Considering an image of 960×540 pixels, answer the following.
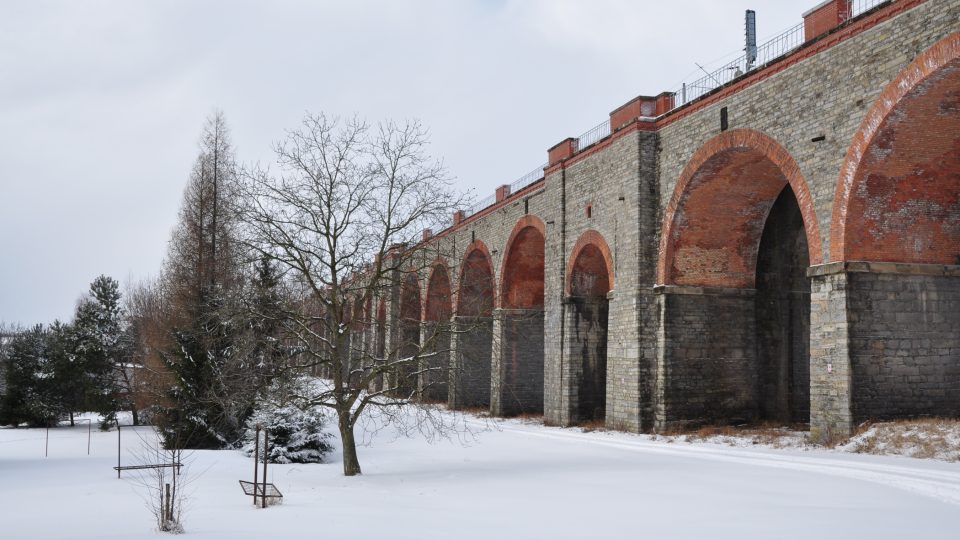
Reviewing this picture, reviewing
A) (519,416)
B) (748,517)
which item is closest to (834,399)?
(748,517)

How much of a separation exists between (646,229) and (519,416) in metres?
9.15

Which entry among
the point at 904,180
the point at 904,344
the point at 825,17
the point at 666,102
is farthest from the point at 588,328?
the point at 825,17

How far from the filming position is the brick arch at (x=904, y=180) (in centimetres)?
1123

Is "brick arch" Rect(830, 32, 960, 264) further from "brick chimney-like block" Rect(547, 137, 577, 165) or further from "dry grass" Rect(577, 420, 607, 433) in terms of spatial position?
"brick chimney-like block" Rect(547, 137, 577, 165)

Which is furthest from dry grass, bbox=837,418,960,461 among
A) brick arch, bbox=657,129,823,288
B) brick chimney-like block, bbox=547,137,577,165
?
brick chimney-like block, bbox=547,137,577,165

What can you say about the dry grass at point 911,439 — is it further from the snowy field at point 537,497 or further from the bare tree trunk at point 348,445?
the bare tree trunk at point 348,445

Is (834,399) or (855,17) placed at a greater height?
(855,17)

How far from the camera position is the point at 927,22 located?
10.9 m

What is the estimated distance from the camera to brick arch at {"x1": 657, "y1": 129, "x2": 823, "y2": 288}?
609 inches

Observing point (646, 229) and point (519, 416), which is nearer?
point (646, 229)

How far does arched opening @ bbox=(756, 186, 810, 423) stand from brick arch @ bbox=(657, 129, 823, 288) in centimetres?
50

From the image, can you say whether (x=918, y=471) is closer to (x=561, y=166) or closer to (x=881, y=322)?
(x=881, y=322)

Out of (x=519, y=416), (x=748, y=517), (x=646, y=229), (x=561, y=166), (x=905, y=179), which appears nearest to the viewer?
(x=748, y=517)

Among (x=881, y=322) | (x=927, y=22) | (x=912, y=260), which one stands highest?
(x=927, y=22)
